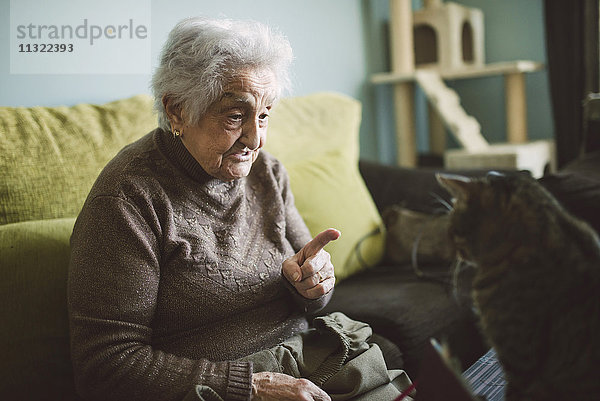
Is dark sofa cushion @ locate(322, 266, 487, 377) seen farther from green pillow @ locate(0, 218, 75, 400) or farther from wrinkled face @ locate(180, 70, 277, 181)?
green pillow @ locate(0, 218, 75, 400)

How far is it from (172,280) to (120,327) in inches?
5.7

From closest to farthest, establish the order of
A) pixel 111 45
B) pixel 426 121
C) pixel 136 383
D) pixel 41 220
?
pixel 136 383 < pixel 41 220 < pixel 111 45 < pixel 426 121

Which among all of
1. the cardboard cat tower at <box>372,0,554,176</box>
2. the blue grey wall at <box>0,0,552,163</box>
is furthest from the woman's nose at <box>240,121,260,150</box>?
the cardboard cat tower at <box>372,0,554,176</box>

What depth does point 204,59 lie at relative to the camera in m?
1.17

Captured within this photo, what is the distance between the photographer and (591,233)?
2.35ft

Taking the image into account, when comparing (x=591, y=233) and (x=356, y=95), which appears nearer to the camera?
(x=591, y=233)

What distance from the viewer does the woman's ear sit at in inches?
48.4

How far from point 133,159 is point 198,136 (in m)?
0.14

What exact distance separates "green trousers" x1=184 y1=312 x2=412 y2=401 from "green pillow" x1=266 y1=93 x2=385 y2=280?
0.64 meters

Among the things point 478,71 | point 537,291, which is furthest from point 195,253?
point 478,71

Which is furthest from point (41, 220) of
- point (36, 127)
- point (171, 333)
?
point (171, 333)

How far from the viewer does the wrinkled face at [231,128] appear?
1.20 metres

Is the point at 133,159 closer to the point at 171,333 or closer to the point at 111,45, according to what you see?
the point at 171,333

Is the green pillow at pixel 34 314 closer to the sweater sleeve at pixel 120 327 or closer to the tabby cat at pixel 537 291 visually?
the sweater sleeve at pixel 120 327
